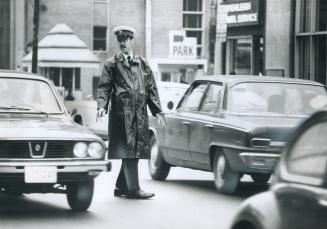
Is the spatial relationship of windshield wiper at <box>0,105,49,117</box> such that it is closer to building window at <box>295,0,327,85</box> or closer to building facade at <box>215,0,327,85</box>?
building facade at <box>215,0,327,85</box>

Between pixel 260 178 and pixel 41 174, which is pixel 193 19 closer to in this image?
pixel 260 178

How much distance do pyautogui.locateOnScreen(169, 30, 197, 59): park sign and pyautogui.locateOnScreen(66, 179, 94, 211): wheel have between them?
56.5 feet

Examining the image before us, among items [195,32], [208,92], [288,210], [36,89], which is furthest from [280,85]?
[195,32]

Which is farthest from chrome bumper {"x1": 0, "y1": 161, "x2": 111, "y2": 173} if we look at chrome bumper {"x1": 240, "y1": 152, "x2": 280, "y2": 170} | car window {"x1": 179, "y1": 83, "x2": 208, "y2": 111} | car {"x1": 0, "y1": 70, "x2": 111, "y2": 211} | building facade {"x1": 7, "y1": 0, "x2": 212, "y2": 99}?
building facade {"x1": 7, "y1": 0, "x2": 212, "y2": 99}

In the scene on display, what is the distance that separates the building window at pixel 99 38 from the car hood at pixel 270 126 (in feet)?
143

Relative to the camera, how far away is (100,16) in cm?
5497

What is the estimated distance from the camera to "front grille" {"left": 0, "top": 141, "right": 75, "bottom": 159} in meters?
9.41

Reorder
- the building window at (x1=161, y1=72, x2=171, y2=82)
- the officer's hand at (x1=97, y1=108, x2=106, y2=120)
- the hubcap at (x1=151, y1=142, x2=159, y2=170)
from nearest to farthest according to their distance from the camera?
1. the officer's hand at (x1=97, y1=108, x2=106, y2=120)
2. the hubcap at (x1=151, y1=142, x2=159, y2=170)
3. the building window at (x1=161, y1=72, x2=171, y2=82)

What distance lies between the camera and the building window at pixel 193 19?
5838 cm

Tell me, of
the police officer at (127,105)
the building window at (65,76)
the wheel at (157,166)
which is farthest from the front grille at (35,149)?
the building window at (65,76)

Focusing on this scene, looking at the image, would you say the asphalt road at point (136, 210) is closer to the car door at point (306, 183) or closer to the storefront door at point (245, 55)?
the car door at point (306, 183)

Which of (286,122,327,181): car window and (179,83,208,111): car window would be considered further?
(179,83,208,111): car window

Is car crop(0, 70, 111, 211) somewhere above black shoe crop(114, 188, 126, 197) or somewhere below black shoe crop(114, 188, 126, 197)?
above

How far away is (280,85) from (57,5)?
4151 centimetres
